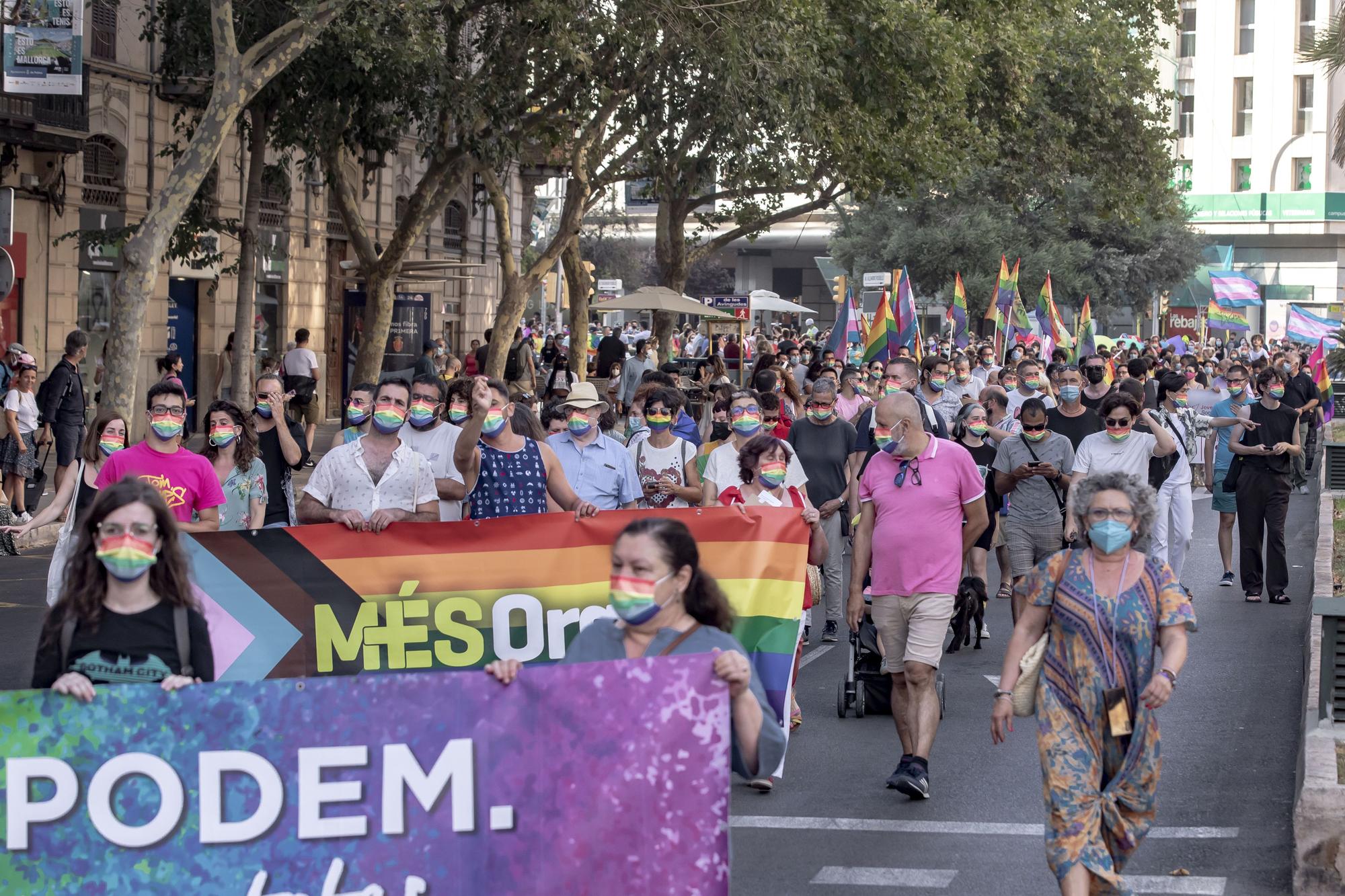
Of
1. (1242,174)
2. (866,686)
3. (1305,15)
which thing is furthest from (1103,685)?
(1305,15)

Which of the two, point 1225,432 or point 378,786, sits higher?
point 1225,432

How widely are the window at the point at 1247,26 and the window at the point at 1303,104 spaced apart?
9.18 feet

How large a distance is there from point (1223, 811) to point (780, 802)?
1.92 meters

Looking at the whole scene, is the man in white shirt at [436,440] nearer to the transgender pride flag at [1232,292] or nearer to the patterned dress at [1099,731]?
the patterned dress at [1099,731]

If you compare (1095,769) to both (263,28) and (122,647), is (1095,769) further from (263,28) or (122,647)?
(263,28)

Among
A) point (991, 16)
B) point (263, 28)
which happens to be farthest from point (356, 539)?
point (991, 16)

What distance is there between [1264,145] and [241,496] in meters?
75.9

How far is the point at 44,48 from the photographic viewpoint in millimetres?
19547

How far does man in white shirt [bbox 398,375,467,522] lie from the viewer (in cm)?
949

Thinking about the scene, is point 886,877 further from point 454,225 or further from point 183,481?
point 454,225

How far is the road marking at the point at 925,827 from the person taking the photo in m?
7.37

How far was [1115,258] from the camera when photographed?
61656mm

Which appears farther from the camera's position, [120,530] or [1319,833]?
[1319,833]

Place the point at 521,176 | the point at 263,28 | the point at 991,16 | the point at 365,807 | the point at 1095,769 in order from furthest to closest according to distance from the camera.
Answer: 1. the point at 521,176
2. the point at 991,16
3. the point at 263,28
4. the point at 1095,769
5. the point at 365,807
